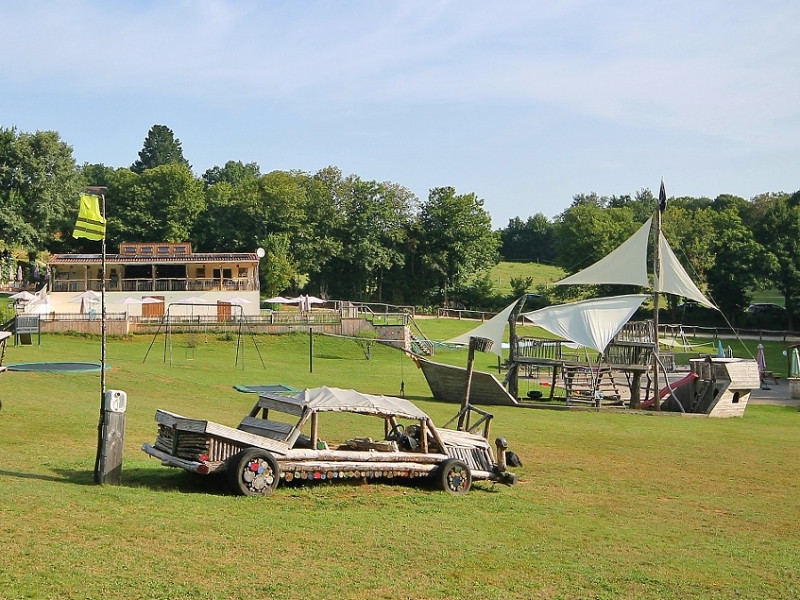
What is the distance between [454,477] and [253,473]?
12.8 ft

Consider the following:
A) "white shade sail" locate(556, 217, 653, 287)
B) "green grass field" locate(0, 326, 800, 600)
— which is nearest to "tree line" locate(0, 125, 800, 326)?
"white shade sail" locate(556, 217, 653, 287)

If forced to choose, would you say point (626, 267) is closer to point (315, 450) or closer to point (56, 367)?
point (56, 367)

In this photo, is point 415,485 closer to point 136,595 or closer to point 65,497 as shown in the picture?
point 65,497

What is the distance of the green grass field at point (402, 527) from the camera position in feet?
35.2

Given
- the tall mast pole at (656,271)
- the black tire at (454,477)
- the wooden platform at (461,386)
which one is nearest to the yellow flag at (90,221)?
the black tire at (454,477)

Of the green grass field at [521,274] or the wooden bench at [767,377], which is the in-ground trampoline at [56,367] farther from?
the green grass field at [521,274]

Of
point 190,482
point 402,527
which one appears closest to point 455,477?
point 402,527

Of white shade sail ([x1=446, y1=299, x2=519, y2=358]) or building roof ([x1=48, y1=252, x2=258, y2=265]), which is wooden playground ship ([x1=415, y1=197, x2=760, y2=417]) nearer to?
white shade sail ([x1=446, y1=299, x2=519, y2=358])

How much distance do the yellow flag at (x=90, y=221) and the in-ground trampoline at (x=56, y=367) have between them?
1701cm

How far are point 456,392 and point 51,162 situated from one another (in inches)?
2338

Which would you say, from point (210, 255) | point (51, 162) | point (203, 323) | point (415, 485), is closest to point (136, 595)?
point (415, 485)

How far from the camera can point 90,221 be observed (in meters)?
16.4

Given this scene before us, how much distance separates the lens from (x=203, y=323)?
193ft

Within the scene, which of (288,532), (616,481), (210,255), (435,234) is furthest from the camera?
(435,234)
